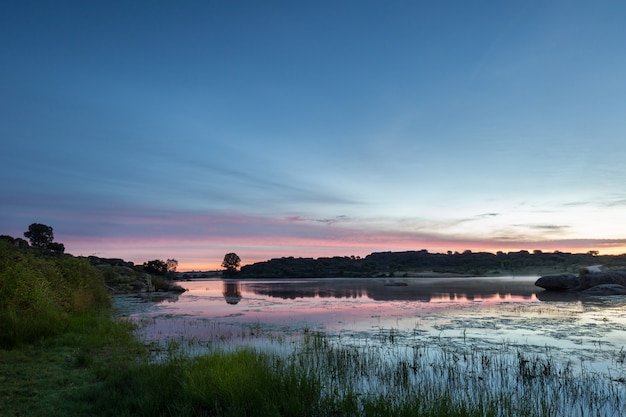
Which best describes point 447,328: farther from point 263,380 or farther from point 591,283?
point 591,283

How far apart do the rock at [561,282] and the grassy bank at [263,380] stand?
34414 mm

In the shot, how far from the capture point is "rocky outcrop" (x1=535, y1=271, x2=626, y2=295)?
1409 inches

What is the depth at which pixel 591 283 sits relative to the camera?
3853 cm

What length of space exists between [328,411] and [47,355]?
30.7 ft

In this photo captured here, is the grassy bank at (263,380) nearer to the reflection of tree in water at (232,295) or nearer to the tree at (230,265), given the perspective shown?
the reflection of tree in water at (232,295)

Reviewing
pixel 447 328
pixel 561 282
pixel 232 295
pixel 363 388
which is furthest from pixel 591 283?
pixel 363 388

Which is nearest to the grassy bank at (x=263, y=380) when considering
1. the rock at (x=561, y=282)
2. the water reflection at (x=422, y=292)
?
the water reflection at (x=422, y=292)

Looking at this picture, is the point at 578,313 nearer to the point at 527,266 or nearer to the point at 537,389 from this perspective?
the point at 537,389

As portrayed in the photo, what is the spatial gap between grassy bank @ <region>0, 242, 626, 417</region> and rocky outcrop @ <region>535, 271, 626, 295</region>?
97.3ft

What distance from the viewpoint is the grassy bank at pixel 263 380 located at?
746cm

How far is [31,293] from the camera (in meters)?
14.8

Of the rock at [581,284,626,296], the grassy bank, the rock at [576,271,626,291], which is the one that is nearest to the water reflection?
the rock at [576,271,626,291]

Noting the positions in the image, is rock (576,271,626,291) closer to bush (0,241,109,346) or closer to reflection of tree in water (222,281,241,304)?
reflection of tree in water (222,281,241,304)

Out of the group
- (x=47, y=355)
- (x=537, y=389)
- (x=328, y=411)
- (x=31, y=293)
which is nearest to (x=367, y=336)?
(x=537, y=389)
